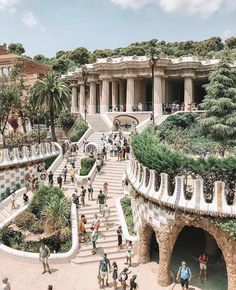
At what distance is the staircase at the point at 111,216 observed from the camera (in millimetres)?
20375

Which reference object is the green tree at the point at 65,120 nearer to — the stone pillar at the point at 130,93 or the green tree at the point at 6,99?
the stone pillar at the point at 130,93

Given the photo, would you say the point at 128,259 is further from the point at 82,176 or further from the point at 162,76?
the point at 162,76

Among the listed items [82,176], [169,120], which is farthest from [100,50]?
[82,176]

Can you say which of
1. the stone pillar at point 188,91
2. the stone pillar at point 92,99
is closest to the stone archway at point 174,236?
the stone pillar at point 188,91

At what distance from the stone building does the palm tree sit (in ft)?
30.3

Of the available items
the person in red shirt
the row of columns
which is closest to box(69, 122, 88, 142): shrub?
the row of columns

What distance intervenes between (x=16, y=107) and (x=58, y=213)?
2076 cm

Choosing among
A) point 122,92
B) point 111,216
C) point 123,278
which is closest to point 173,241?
point 123,278

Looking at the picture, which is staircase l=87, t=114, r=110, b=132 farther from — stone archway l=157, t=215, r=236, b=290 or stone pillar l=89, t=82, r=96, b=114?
stone archway l=157, t=215, r=236, b=290

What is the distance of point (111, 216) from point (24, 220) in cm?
547

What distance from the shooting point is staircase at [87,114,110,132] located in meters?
42.4

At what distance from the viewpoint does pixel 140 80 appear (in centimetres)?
4859

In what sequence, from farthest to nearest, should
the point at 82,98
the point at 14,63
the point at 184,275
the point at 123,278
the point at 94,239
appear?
the point at 82,98 → the point at 14,63 → the point at 94,239 → the point at 123,278 → the point at 184,275

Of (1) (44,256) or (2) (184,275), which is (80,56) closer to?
(1) (44,256)
